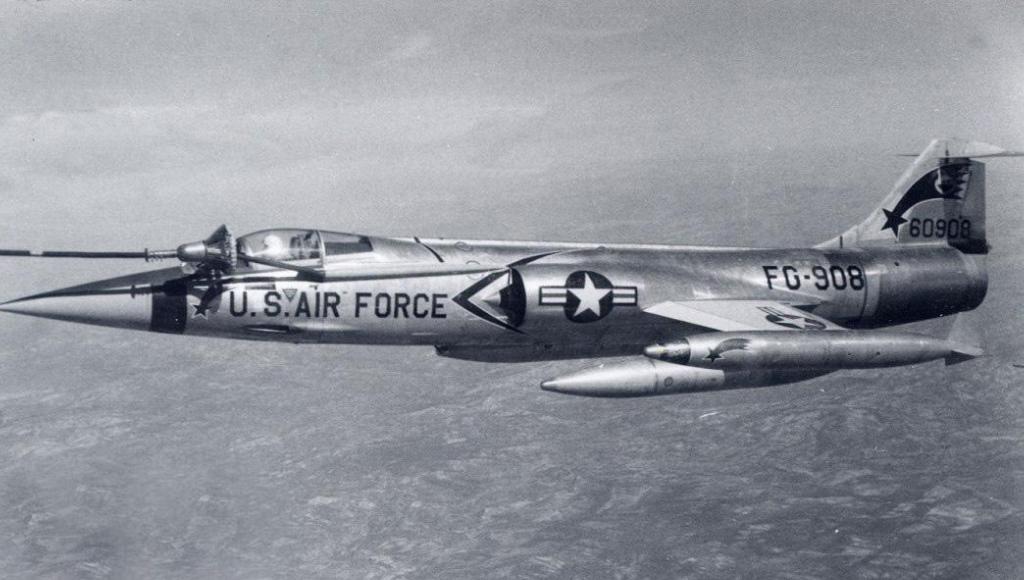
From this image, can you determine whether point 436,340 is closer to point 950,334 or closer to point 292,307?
point 292,307

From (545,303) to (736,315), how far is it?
163 inches

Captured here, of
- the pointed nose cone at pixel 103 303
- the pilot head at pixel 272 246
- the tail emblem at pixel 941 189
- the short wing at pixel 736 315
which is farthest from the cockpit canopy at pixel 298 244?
the tail emblem at pixel 941 189

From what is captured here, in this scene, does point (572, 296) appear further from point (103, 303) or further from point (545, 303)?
point (103, 303)

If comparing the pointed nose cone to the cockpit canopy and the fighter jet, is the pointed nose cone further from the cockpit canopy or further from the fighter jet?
the cockpit canopy

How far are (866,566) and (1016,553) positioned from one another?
93.4ft

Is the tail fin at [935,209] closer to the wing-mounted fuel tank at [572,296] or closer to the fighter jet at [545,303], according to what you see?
the fighter jet at [545,303]

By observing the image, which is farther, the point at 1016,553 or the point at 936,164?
the point at 1016,553

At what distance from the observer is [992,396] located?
183 metres

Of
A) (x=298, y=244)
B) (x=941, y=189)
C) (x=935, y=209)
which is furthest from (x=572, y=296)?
(x=941, y=189)

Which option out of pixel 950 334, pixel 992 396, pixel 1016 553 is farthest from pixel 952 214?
pixel 992 396

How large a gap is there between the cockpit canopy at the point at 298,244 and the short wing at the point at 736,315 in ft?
20.4

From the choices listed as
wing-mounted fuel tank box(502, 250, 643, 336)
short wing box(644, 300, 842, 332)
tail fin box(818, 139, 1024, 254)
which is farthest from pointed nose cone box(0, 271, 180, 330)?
tail fin box(818, 139, 1024, 254)

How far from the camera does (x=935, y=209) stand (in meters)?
21.3

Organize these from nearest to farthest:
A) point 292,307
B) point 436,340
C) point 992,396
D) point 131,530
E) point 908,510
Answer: point 292,307
point 436,340
point 908,510
point 992,396
point 131,530
